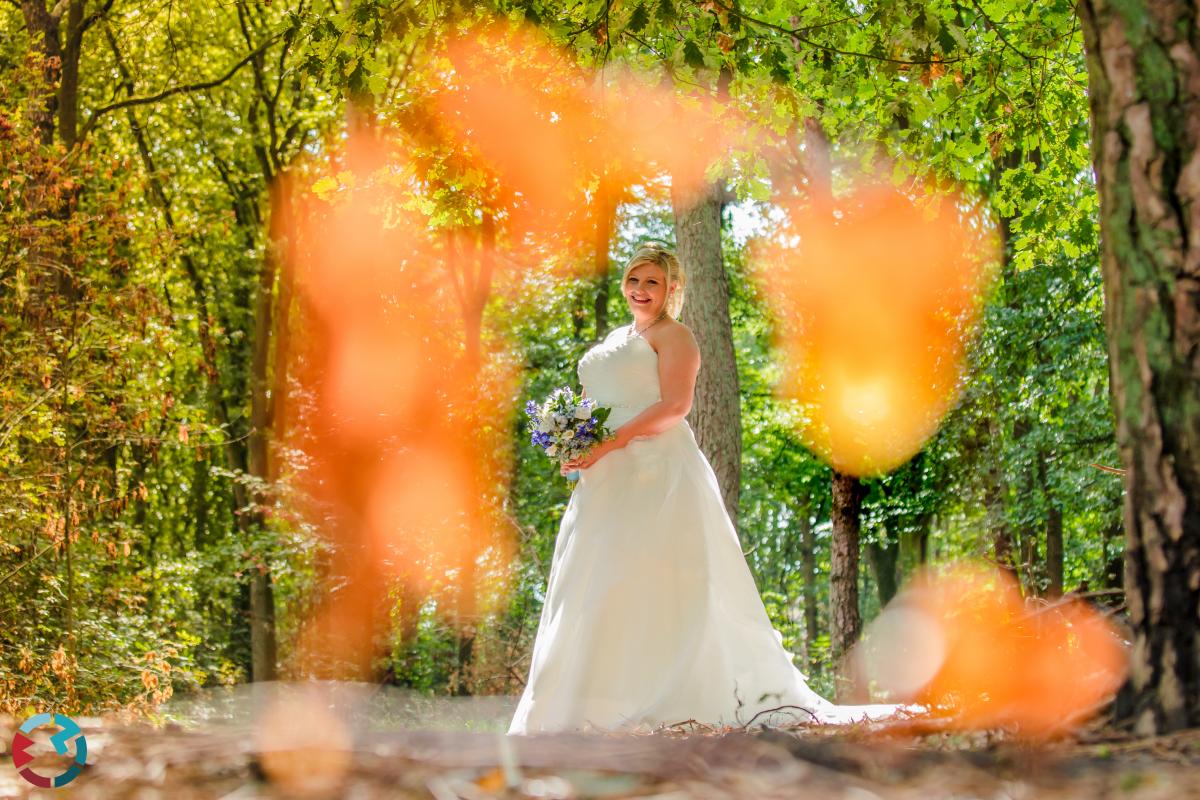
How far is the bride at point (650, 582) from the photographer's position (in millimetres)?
5988

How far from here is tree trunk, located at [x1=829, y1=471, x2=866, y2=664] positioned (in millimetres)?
15438

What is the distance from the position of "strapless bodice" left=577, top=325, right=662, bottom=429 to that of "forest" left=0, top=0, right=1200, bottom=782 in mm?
1458

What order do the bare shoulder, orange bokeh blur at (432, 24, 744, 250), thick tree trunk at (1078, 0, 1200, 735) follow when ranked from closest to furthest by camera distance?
thick tree trunk at (1078, 0, 1200, 735) → the bare shoulder → orange bokeh blur at (432, 24, 744, 250)

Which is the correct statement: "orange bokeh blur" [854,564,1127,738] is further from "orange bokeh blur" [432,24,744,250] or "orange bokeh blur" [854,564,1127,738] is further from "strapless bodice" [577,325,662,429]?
"orange bokeh blur" [432,24,744,250]

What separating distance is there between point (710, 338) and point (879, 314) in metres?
6.21

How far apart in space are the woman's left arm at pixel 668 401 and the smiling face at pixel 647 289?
0.79 ft

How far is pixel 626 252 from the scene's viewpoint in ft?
76.0

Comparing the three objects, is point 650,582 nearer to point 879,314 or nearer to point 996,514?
point 879,314

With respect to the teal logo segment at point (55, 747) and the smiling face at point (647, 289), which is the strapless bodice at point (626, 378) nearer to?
the smiling face at point (647, 289)

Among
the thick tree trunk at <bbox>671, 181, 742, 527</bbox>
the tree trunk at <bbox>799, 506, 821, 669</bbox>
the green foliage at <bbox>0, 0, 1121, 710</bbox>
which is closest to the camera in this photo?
the green foliage at <bbox>0, 0, 1121, 710</bbox>

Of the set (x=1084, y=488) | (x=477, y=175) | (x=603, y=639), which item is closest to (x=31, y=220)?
(x=477, y=175)

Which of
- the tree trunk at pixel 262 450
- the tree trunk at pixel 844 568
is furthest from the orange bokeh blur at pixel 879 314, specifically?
the tree trunk at pixel 262 450

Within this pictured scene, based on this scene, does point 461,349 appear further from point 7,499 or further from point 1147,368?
point 1147,368

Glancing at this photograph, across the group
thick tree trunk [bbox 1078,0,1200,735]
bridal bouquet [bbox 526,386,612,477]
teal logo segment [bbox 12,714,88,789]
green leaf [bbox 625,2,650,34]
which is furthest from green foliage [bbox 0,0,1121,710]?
teal logo segment [bbox 12,714,88,789]
